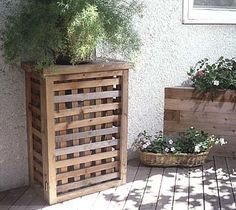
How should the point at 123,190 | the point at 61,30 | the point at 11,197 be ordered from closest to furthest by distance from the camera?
the point at 61,30 < the point at 11,197 < the point at 123,190

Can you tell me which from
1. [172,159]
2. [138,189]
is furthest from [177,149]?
[138,189]

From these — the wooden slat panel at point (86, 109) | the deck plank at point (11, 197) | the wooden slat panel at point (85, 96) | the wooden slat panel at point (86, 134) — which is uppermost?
the wooden slat panel at point (85, 96)

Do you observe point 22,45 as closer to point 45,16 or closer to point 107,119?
point 45,16

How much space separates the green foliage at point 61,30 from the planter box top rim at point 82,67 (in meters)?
0.05

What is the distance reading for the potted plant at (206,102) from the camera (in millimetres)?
3959

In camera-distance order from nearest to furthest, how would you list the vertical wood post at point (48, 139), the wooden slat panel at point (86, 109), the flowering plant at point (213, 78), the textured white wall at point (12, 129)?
1. the vertical wood post at point (48, 139)
2. the wooden slat panel at point (86, 109)
3. the textured white wall at point (12, 129)
4. the flowering plant at point (213, 78)

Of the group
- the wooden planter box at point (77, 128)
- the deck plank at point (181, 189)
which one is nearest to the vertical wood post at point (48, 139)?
the wooden planter box at point (77, 128)

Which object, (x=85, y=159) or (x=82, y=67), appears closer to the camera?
(x=82, y=67)

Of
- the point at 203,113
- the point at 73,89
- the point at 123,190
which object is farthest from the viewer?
the point at 203,113

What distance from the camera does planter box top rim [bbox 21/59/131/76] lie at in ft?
9.00

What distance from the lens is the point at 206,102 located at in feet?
13.2

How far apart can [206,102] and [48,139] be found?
1.82 meters

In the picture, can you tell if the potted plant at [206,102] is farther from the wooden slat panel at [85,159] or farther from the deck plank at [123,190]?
the wooden slat panel at [85,159]

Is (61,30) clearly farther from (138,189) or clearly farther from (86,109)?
(138,189)
